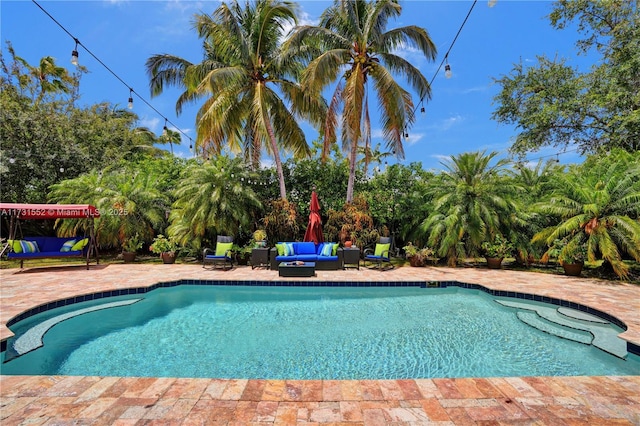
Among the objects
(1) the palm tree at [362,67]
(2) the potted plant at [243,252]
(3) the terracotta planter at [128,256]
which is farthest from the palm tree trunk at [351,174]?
(3) the terracotta planter at [128,256]

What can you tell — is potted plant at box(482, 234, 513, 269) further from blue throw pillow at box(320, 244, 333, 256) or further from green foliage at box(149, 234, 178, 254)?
green foliage at box(149, 234, 178, 254)

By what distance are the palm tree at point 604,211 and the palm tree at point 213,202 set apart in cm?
986

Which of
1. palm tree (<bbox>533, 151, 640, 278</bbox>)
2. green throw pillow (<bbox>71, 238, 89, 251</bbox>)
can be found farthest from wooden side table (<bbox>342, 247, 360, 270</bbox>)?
green throw pillow (<bbox>71, 238, 89, 251</bbox>)

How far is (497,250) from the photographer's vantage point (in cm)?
1064

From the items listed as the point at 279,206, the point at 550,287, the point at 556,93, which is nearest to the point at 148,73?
the point at 279,206

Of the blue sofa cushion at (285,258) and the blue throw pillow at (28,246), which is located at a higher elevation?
the blue throw pillow at (28,246)

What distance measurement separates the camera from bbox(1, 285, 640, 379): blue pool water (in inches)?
155

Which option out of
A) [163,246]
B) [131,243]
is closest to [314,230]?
[163,246]

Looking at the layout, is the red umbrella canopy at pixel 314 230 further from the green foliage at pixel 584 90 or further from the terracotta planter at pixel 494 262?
the green foliage at pixel 584 90

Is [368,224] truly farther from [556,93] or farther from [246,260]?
[556,93]

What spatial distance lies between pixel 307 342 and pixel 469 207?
27.6 feet

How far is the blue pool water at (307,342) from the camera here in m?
3.93

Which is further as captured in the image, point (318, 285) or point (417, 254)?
point (417, 254)

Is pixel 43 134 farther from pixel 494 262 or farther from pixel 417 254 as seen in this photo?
pixel 494 262
